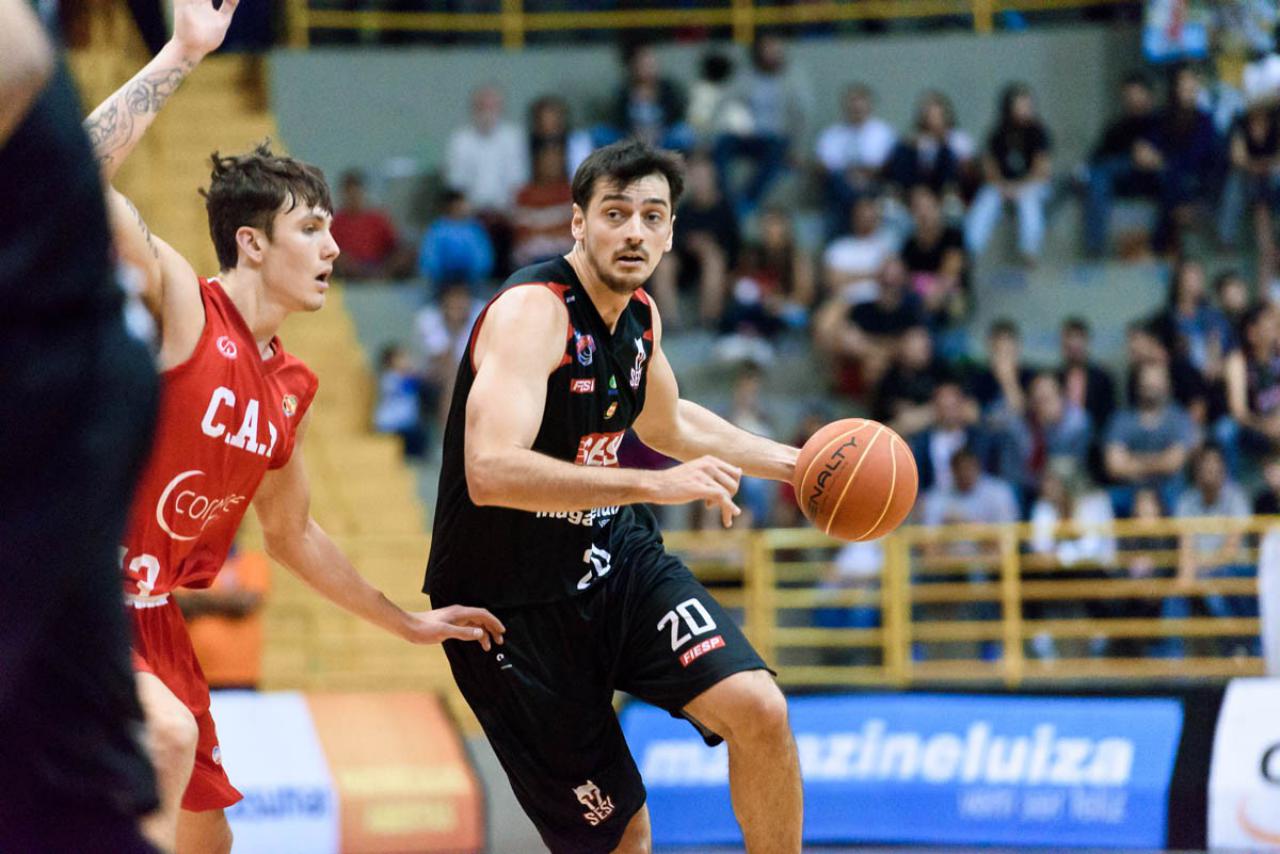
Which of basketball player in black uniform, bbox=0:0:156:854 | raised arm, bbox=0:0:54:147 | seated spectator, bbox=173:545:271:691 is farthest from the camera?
seated spectator, bbox=173:545:271:691

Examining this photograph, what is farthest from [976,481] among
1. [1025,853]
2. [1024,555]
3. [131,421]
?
[131,421]

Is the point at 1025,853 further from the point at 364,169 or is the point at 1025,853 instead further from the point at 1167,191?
the point at 364,169

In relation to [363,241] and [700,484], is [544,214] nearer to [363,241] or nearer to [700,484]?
[363,241]

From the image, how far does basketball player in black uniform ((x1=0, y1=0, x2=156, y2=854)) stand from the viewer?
2533mm

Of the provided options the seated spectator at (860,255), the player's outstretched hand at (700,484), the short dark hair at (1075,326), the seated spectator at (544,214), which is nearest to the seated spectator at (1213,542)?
the short dark hair at (1075,326)

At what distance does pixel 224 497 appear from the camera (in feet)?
16.2

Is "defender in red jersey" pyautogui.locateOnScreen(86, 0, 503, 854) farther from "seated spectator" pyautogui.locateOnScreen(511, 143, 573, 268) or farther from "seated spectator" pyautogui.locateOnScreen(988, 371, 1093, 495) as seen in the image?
"seated spectator" pyautogui.locateOnScreen(511, 143, 573, 268)

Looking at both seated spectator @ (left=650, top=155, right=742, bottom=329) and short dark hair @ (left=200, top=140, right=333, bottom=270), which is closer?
short dark hair @ (left=200, top=140, right=333, bottom=270)

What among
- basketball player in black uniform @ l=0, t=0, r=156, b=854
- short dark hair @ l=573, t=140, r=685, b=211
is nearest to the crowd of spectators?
short dark hair @ l=573, t=140, r=685, b=211

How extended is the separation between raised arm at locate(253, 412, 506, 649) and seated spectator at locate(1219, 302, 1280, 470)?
876 centimetres

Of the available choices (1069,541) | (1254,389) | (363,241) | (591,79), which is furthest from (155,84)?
(591,79)

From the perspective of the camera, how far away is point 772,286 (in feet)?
49.8

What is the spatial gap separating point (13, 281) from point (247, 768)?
7.44 metres

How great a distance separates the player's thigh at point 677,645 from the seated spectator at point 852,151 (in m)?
10.5
